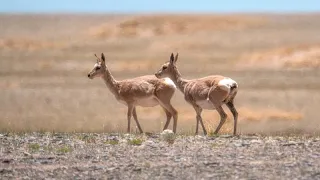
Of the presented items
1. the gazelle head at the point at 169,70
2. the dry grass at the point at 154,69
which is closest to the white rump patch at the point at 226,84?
the dry grass at the point at 154,69

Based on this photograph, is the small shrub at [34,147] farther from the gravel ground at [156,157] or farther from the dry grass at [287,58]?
the dry grass at [287,58]

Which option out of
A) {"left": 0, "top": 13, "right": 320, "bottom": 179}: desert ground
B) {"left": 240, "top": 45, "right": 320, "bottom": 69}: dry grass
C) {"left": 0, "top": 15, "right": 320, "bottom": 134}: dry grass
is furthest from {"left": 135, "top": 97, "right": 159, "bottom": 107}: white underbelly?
{"left": 240, "top": 45, "right": 320, "bottom": 69}: dry grass

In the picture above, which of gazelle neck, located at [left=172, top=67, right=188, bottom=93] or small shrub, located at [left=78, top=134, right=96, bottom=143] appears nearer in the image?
small shrub, located at [left=78, top=134, right=96, bottom=143]

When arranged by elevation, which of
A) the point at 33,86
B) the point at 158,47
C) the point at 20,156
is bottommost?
the point at 20,156

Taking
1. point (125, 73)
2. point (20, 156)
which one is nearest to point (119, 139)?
point (20, 156)

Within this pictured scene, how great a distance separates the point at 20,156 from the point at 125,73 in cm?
3399

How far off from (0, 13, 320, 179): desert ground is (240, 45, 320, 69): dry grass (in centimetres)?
10

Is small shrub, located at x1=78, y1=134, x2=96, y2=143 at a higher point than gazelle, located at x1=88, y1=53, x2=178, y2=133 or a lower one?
lower

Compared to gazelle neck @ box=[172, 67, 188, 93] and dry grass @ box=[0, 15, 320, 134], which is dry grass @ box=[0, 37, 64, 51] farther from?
gazelle neck @ box=[172, 67, 188, 93]

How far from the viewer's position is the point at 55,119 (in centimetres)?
2780

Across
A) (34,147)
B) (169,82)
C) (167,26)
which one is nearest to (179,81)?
(169,82)

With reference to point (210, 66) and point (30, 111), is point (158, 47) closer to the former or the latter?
point (210, 66)

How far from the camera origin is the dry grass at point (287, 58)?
53844mm

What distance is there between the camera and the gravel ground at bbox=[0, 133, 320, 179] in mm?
12602
